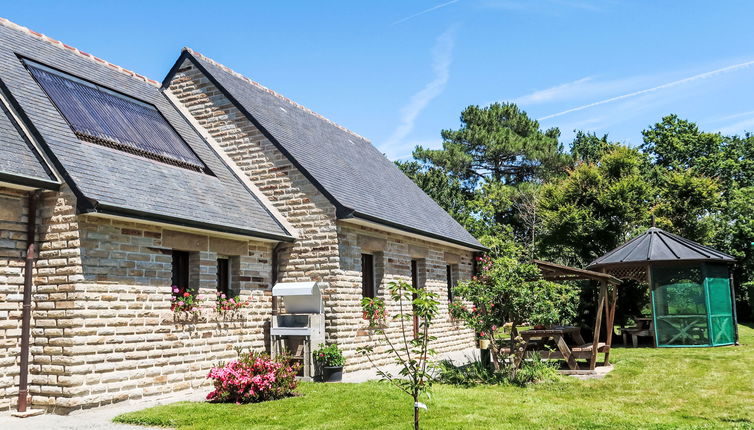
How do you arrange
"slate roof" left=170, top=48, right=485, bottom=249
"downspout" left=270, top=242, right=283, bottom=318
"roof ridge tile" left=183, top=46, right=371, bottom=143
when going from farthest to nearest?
"roof ridge tile" left=183, top=46, right=371, bottom=143 → "slate roof" left=170, top=48, right=485, bottom=249 → "downspout" left=270, top=242, right=283, bottom=318

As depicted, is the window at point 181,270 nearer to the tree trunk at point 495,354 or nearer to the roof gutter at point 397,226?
the roof gutter at point 397,226

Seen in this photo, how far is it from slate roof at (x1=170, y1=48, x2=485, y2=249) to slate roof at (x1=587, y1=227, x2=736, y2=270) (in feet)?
13.6

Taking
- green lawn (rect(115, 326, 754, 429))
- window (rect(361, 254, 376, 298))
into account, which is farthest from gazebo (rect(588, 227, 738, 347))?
window (rect(361, 254, 376, 298))

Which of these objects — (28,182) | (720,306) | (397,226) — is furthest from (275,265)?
(720,306)

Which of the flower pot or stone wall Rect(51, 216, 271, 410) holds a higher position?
stone wall Rect(51, 216, 271, 410)

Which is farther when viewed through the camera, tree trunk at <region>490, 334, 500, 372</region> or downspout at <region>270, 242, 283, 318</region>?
downspout at <region>270, 242, 283, 318</region>

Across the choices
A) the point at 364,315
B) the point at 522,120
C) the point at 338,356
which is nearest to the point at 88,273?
the point at 338,356

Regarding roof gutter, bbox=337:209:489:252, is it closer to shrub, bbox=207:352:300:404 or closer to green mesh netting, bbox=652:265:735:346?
shrub, bbox=207:352:300:404

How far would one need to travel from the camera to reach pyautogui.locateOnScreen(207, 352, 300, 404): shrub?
8.80 metres

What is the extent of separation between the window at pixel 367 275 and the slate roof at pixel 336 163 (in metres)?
1.07

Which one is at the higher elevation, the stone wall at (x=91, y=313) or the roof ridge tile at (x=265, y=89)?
the roof ridge tile at (x=265, y=89)

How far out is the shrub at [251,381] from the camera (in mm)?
8805

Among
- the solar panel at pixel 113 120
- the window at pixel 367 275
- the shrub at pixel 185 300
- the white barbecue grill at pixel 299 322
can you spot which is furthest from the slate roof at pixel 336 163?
the shrub at pixel 185 300

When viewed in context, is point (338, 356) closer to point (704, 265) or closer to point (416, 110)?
point (704, 265)
